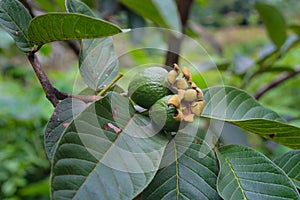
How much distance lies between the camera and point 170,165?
459 mm

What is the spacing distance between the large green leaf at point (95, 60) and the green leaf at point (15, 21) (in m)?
0.06

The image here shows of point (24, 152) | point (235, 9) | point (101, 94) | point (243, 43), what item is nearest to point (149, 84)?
point (101, 94)

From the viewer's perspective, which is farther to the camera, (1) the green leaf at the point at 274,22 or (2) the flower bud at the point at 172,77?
(1) the green leaf at the point at 274,22

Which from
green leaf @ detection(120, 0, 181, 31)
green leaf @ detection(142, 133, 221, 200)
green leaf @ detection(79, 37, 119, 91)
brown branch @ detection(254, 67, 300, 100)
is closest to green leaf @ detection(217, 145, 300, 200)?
green leaf @ detection(142, 133, 221, 200)

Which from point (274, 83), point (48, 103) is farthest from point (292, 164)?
point (48, 103)

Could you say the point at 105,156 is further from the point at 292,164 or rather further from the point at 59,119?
the point at 292,164

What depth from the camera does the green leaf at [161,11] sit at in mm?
923

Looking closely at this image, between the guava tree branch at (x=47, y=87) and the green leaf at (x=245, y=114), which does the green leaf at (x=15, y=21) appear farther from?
the green leaf at (x=245, y=114)

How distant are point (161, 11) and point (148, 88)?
1.65 feet

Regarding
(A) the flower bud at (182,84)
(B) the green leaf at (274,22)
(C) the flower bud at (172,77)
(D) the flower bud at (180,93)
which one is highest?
(C) the flower bud at (172,77)

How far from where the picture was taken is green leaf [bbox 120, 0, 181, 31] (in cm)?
92

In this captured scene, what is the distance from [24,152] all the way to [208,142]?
210 cm

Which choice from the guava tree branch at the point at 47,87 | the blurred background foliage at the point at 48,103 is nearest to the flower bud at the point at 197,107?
the guava tree branch at the point at 47,87

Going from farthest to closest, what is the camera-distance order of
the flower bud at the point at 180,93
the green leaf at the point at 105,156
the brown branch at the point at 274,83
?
the brown branch at the point at 274,83 < the flower bud at the point at 180,93 < the green leaf at the point at 105,156
